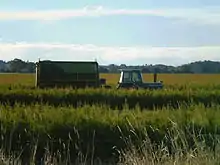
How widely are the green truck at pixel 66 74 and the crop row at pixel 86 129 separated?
17.8 meters

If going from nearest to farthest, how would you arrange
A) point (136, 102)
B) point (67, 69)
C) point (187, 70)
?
point (136, 102), point (67, 69), point (187, 70)

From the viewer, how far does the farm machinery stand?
3178 centimetres

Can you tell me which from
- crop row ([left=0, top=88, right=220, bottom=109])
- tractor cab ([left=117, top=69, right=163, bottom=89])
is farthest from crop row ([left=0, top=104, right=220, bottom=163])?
tractor cab ([left=117, top=69, right=163, bottom=89])

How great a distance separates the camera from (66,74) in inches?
1264

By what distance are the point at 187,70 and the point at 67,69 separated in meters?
73.4

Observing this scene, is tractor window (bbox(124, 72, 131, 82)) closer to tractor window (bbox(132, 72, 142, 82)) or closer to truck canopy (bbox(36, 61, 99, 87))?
tractor window (bbox(132, 72, 142, 82))

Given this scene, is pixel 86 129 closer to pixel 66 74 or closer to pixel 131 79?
pixel 66 74

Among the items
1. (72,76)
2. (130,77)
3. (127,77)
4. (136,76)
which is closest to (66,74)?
(72,76)

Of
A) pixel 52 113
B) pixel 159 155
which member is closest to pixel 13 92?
pixel 52 113

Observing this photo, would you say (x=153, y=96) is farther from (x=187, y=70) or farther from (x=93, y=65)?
(x=187, y=70)

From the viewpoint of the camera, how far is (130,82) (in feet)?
108

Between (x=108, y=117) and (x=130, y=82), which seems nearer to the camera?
(x=108, y=117)

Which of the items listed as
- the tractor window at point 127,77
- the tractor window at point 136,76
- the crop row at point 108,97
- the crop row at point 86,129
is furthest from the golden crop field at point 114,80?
the crop row at point 86,129

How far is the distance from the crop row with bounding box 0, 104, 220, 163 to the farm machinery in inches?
702
